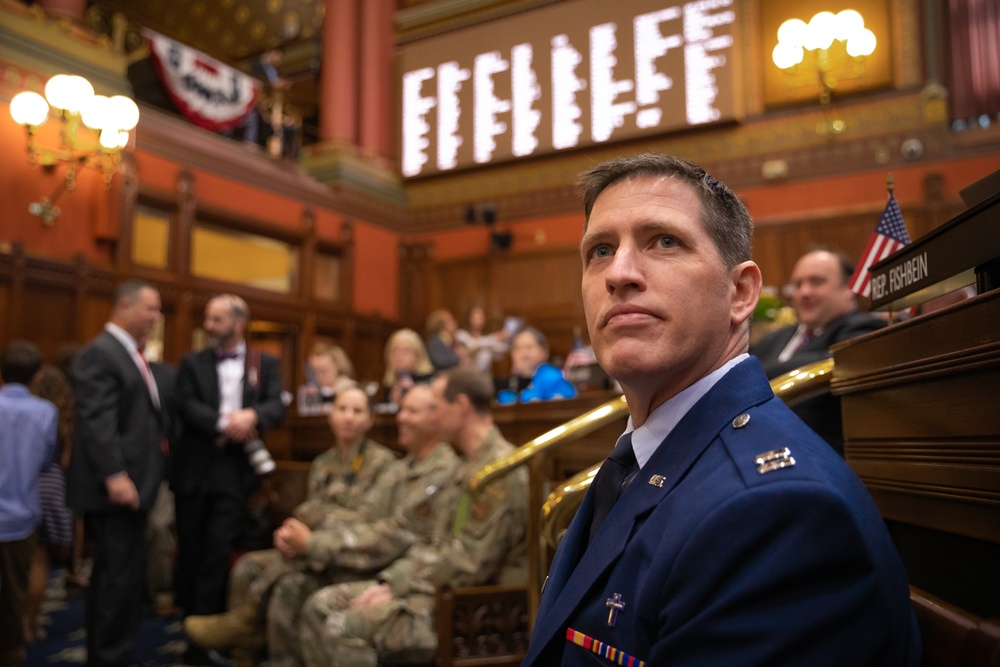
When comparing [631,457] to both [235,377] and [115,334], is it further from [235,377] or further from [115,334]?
[235,377]

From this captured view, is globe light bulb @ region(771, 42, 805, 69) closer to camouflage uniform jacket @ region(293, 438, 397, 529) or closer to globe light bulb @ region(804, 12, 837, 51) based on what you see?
globe light bulb @ region(804, 12, 837, 51)

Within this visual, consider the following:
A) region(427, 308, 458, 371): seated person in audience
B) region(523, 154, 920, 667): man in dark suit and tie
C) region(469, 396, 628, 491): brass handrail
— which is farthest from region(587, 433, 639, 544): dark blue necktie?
region(427, 308, 458, 371): seated person in audience

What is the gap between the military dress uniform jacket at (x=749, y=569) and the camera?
0.78 m

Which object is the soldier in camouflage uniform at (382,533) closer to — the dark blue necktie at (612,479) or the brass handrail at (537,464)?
the brass handrail at (537,464)

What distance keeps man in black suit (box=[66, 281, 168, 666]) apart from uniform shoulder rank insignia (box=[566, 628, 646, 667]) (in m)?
2.78

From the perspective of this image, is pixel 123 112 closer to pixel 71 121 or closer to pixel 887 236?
pixel 71 121

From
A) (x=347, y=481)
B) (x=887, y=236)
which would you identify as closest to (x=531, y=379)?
(x=347, y=481)

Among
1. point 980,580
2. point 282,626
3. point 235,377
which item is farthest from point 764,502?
point 235,377

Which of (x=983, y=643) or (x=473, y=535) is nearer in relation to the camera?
(x=983, y=643)

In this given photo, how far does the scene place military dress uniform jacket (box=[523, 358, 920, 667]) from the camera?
30.6 inches

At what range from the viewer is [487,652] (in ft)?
8.32

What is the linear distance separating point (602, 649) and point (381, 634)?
1.84 metres

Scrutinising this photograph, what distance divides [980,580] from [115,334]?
3.43 meters

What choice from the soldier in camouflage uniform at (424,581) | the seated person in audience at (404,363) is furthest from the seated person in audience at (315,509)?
the seated person in audience at (404,363)
